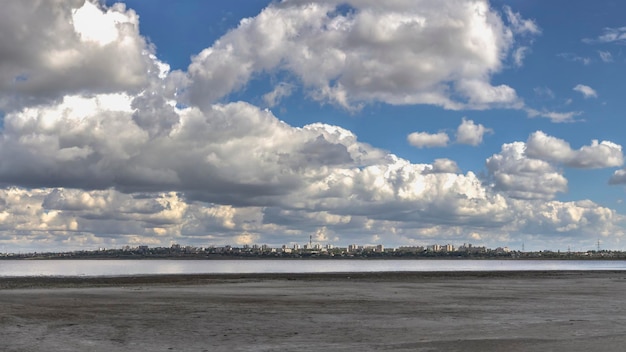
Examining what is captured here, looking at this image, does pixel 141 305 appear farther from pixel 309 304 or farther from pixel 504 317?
pixel 504 317

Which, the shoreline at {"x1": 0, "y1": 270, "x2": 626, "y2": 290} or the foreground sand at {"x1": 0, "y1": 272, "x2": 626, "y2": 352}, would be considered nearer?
the foreground sand at {"x1": 0, "y1": 272, "x2": 626, "y2": 352}

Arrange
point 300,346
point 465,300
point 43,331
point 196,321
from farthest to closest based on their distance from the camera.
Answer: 1. point 465,300
2. point 196,321
3. point 43,331
4. point 300,346

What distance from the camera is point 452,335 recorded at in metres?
26.3

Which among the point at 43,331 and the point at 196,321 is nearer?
the point at 43,331

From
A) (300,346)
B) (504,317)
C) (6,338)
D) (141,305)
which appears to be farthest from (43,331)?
(504,317)

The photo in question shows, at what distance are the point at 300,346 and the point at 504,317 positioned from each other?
14.4m

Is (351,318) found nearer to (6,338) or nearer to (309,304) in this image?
(309,304)

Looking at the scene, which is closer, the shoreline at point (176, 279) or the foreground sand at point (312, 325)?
the foreground sand at point (312, 325)

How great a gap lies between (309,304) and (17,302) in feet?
61.8

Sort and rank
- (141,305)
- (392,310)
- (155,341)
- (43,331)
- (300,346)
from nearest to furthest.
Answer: (300,346)
(155,341)
(43,331)
(392,310)
(141,305)

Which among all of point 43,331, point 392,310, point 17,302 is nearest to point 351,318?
point 392,310

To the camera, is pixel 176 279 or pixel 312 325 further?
pixel 176 279

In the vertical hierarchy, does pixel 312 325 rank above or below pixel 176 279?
above

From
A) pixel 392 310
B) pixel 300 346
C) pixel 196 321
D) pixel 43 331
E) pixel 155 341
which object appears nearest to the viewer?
pixel 300 346
